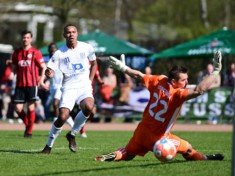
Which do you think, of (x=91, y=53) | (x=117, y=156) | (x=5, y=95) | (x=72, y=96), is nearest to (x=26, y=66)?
(x=91, y=53)

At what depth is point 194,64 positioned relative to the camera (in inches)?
1313

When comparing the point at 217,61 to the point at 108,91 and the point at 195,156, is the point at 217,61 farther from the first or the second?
the point at 108,91

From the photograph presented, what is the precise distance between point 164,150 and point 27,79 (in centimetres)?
757

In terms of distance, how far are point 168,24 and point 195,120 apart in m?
27.4

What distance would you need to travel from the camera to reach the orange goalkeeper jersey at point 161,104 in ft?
37.2

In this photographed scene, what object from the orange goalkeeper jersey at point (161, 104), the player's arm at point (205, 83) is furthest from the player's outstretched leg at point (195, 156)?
the player's arm at point (205, 83)

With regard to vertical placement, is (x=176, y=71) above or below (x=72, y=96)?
above

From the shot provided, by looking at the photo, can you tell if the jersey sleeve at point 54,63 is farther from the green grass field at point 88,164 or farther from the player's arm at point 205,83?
the player's arm at point 205,83

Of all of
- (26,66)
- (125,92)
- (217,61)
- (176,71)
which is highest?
(217,61)

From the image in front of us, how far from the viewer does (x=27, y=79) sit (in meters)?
18.0

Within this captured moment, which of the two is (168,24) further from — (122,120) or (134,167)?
(134,167)

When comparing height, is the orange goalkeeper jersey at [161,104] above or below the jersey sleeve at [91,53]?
below

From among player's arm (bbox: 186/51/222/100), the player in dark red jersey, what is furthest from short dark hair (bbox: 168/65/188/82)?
the player in dark red jersey

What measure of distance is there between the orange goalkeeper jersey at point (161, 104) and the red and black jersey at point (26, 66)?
265 inches
